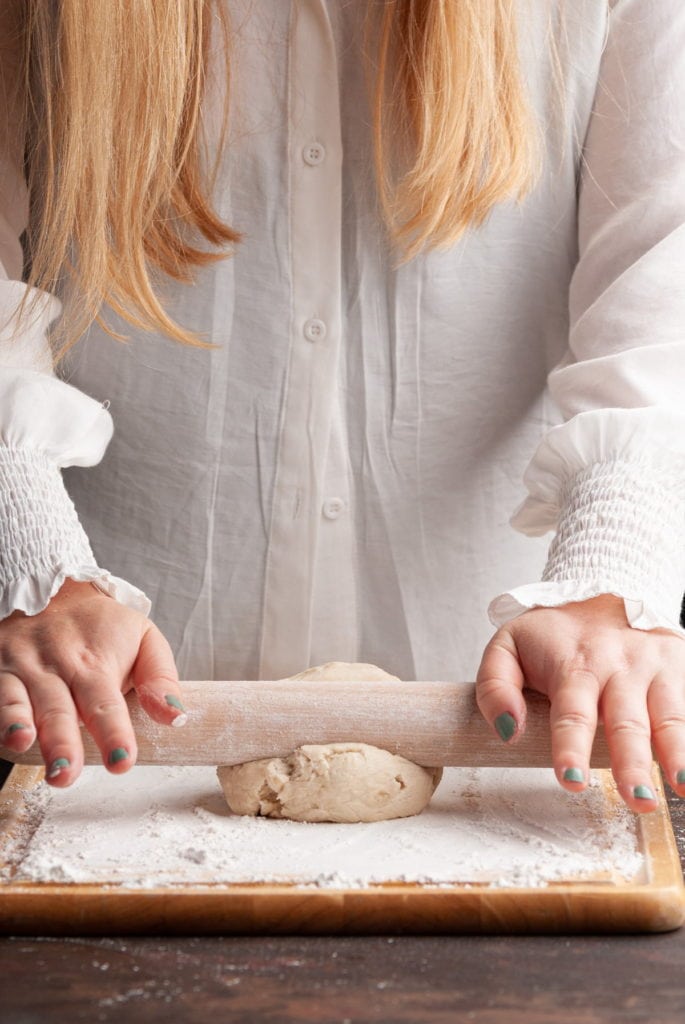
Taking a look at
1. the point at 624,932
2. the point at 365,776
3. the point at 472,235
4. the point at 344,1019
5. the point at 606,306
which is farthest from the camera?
the point at 472,235

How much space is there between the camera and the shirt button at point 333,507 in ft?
3.67

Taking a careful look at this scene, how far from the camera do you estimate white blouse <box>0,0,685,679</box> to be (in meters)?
0.99

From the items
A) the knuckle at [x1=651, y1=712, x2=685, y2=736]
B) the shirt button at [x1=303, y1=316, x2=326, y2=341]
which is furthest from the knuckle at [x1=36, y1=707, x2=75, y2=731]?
the shirt button at [x1=303, y1=316, x2=326, y2=341]

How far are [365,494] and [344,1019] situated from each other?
649 millimetres

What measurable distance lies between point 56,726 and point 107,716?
3cm

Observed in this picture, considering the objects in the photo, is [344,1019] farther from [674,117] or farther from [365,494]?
[674,117]

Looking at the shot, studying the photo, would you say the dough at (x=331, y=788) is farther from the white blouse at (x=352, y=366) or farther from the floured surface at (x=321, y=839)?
the white blouse at (x=352, y=366)

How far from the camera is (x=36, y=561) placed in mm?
849

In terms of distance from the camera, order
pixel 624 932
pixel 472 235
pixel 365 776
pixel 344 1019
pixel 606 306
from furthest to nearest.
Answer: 1. pixel 472 235
2. pixel 606 306
3. pixel 365 776
4. pixel 624 932
5. pixel 344 1019

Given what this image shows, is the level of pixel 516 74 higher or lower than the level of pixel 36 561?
higher

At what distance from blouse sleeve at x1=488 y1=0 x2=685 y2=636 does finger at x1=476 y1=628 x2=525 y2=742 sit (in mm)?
44

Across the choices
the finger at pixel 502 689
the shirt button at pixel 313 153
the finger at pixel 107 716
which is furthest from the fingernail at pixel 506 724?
the shirt button at pixel 313 153

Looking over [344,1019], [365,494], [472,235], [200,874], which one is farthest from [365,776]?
[472,235]

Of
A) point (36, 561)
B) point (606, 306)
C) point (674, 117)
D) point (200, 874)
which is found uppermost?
point (674, 117)
